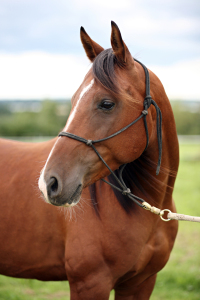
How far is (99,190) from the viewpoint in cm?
250

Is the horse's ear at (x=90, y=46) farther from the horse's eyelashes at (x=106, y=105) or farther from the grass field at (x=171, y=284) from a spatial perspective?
the grass field at (x=171, y=284)

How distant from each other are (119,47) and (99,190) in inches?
48.2

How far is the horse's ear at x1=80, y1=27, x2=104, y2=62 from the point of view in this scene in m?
2.16

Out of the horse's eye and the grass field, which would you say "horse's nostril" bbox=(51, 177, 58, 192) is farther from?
the grass field

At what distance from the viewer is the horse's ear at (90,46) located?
2.16m

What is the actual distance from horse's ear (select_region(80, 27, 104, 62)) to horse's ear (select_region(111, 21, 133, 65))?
28 cm

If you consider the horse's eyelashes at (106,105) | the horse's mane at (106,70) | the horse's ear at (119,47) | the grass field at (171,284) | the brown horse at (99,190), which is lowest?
the grass field at (171,284)

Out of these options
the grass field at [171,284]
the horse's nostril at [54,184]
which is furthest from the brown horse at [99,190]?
the grass field at [171,284]

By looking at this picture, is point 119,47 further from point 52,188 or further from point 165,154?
point 52,188

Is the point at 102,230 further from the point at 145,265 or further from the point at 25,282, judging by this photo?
the point at 25,282

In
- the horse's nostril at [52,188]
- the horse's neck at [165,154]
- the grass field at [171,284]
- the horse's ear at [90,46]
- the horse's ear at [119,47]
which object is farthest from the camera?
the grass field at [171,284]

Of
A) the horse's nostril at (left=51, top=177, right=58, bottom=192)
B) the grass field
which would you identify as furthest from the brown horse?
the grass field

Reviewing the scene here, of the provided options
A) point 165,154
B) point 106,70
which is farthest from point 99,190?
point 106,70

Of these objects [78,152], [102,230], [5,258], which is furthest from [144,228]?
[5,258]
